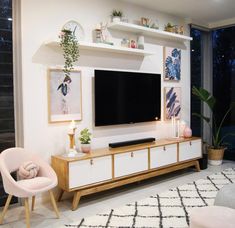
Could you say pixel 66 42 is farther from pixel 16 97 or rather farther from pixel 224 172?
pixel 224 172

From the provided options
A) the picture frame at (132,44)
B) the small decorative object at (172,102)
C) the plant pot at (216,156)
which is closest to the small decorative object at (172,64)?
the small decorative object at (172,102)

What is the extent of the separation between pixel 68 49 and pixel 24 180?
5.24 ft

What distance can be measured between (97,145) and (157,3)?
7.59ft

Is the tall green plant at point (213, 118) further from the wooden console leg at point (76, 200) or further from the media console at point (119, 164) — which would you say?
the wooden console leg at point (76, 200)

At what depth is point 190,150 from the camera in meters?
4.64

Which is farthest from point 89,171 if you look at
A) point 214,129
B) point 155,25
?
point 214,129

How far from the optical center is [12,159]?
10.00 ft

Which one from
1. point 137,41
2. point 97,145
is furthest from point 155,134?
point 137,41

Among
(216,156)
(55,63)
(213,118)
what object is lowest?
(216,156)

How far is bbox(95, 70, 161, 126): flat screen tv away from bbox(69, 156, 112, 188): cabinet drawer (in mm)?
616

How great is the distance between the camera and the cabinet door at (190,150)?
14.8 feet

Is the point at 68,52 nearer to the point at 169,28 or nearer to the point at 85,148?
the point at 85,148

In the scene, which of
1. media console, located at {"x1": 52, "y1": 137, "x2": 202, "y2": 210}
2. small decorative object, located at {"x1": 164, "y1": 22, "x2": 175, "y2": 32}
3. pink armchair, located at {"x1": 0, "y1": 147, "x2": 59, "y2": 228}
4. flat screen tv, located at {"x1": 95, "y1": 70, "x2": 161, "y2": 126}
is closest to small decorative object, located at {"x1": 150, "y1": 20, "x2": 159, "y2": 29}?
small decorative object, located at {"x1": 164, "y1": 22, "x2": 175, "y2": 32}

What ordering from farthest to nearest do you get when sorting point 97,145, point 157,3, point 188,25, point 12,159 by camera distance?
point 188,25 < point 157,3 < point 97,145 < point 12,159
